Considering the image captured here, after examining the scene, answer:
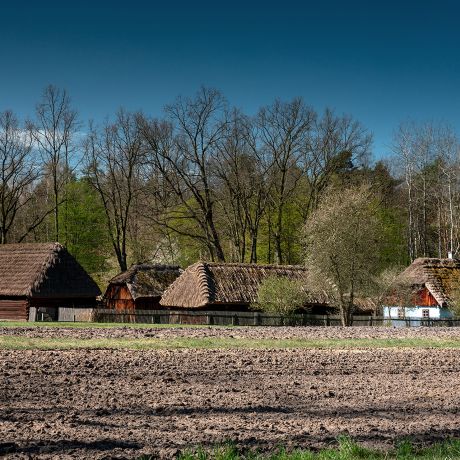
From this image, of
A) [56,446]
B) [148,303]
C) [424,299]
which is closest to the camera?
[56,446]

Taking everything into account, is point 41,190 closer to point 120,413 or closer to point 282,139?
point 282,139

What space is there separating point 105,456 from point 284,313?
3179 cm

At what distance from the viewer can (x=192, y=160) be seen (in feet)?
179

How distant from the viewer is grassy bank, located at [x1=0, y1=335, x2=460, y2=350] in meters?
19.5

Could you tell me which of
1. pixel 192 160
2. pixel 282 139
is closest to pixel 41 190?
pixel 192 160

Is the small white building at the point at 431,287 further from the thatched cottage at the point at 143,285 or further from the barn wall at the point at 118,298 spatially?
the barn wall at the point at 118,298

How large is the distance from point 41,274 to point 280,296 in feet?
47.9

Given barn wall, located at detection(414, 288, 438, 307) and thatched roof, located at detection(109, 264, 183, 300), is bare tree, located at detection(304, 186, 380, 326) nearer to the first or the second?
thatched roof, located at detection(109, 264, 183, 300)

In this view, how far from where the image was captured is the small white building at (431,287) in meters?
53.4

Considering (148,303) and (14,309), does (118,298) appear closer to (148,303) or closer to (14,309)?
(148,303)

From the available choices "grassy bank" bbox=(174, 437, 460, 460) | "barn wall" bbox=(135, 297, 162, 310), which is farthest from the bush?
"grassy bank" bbox=(174, 437, 460, 460)

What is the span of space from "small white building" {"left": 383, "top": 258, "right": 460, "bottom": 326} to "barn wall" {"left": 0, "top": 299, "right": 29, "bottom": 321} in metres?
25.7

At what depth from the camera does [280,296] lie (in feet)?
127

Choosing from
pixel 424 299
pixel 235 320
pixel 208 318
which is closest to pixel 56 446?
pixel 235 320
